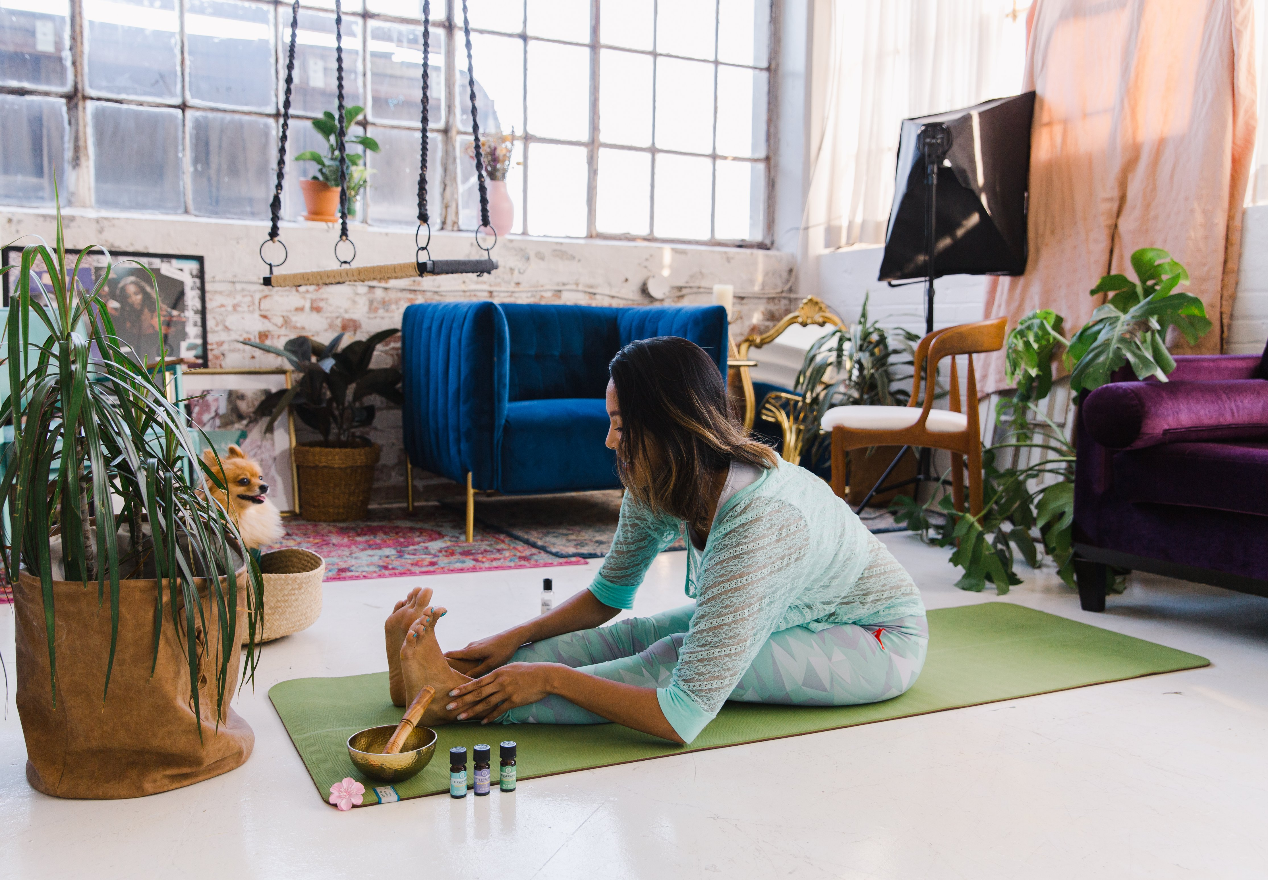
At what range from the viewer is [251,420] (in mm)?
4078

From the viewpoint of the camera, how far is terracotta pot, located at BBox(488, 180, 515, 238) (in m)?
4.60

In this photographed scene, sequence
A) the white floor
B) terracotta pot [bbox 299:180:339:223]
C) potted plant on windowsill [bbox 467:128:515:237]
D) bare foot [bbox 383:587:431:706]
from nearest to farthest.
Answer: the white floor < bare foot [bbox 383:587:431:706] < terracotta pot [bbox 299:180:339:223] < potted plant on windowsill [bbox 467:128:515:237]

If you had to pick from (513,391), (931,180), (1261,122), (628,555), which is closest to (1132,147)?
(1261,122)

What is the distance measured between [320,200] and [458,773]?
3.31m

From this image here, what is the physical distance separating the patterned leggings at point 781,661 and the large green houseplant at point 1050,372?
110cm

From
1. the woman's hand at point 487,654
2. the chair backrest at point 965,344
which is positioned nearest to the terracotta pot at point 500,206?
the chair backrest at point 965,344

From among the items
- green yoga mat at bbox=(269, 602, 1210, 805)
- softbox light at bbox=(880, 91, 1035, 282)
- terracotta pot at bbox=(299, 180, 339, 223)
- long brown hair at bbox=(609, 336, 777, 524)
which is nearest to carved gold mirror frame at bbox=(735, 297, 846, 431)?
softbox light at bbox=(880, 91, 1035, 282)

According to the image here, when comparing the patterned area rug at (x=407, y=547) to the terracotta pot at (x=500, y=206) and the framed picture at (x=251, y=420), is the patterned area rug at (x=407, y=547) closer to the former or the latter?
the framed picture at (x=251, y=420)

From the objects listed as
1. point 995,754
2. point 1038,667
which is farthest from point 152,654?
point 1038,667

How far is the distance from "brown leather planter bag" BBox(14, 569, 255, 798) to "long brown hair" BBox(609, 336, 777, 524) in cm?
71

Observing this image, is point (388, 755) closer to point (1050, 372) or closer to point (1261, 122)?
point (1050, 372)

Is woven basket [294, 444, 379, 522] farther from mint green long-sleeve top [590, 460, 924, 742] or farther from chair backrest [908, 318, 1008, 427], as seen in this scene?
mint green long-sleeve top [590, 460, 924, 742]

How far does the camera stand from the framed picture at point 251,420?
4.02m

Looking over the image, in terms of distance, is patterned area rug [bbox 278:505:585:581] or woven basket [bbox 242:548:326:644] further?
patterned area rug [bbox 278:505:585:581]
